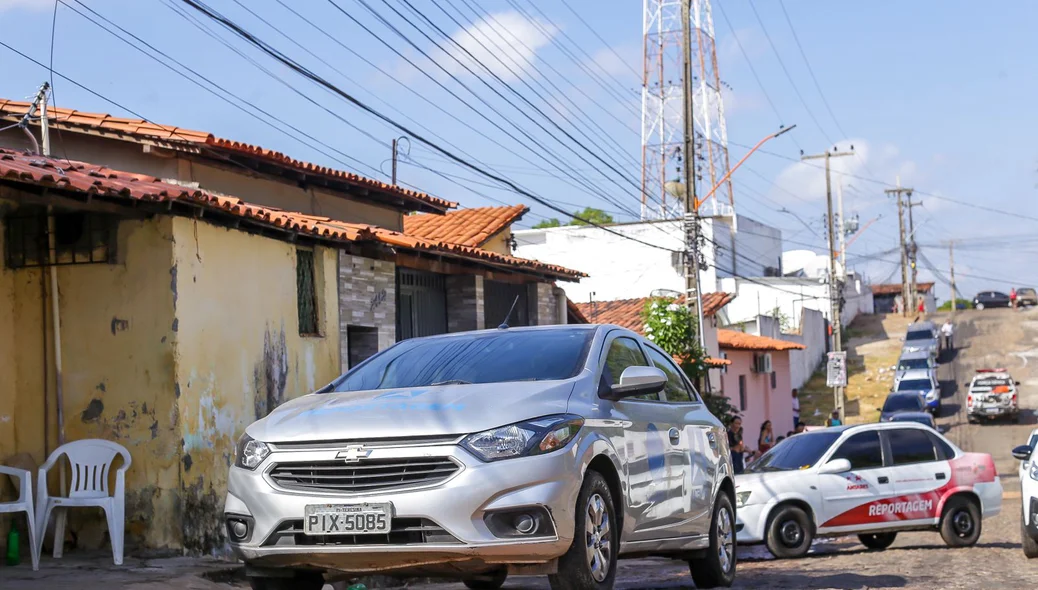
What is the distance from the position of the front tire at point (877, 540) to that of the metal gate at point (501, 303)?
6.96m

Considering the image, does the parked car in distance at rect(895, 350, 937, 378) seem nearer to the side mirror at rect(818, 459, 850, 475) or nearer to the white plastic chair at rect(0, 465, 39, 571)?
the side mirror at rect(818, 459, 850, 475)

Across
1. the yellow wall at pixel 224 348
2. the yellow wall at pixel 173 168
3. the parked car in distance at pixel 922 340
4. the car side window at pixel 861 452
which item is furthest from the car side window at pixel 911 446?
the parked car in distance at pixel 922 340

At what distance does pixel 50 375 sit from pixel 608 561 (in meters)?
5.84

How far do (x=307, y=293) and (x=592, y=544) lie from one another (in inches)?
298

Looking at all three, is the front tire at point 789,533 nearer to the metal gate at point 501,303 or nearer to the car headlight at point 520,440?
the metal gate at point 501,303

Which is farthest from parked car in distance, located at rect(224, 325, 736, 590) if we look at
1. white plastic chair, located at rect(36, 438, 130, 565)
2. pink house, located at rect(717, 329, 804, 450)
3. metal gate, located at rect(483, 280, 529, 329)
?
pink house, located at rect(717, 329, 804, 450)

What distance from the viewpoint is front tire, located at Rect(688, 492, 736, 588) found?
348 inches

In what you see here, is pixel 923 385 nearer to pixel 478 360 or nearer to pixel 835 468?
pixel 835 468

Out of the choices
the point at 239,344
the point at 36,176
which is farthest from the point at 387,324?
the point at 36,176

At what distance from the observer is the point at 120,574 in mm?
8602

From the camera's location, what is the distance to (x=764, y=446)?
23.3 meters

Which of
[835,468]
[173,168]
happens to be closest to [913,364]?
[835,468]

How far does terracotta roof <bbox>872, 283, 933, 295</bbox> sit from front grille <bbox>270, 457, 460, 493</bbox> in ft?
321

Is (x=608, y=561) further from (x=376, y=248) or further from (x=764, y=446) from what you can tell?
(x=764, y=446)
